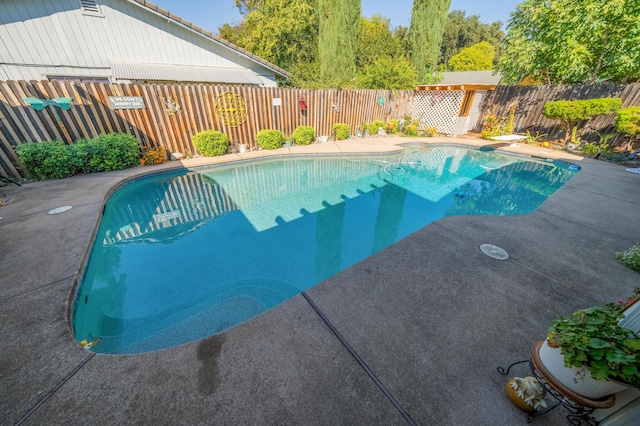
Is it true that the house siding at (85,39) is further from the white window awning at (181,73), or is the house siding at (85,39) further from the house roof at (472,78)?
the house roof at (472,78)

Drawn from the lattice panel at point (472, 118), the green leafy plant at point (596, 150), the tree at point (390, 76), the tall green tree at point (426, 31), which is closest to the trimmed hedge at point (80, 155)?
the tree at point (390, 76)

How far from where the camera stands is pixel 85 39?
896 centimetres

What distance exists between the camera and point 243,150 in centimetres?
898

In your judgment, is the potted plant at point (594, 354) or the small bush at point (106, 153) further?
the small bush at point (106, 153)

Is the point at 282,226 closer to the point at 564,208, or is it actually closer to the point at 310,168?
the point at 310,168

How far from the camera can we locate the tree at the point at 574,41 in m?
8.84

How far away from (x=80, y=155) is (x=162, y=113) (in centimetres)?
249

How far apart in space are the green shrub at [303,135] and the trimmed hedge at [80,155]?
5.43m

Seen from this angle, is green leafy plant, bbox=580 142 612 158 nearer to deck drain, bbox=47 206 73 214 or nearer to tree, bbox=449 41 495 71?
deck drain, bbox=47 206 73 214

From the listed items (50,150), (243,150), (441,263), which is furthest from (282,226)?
(50,150)

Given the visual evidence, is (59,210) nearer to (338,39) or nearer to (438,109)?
(438,109)

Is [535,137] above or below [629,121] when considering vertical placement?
below

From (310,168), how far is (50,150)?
660 cm

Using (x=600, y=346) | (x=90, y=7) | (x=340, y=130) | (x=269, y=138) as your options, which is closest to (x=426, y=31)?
(x=340, y=130)
